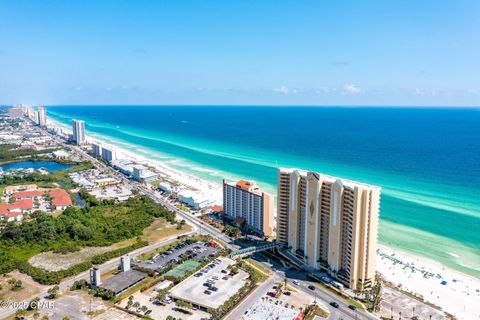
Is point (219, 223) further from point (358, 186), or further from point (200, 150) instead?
point (200, 150)

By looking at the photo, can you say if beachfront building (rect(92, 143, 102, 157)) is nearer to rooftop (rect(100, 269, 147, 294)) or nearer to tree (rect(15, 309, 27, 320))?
rooftop (rect(100, 269, 147, 294))

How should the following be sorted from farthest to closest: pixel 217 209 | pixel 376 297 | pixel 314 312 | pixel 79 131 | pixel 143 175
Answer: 1. pixel 79 131
2. pixel 143 175
3. pixel 217 209
4. pixel 376 297
5. pixel 314 312

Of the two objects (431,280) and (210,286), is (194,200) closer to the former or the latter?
(210,286)

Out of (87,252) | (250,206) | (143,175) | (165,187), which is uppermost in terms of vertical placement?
(250,206)

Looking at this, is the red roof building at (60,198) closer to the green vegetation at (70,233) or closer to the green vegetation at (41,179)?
the green vegetation at (70,233)

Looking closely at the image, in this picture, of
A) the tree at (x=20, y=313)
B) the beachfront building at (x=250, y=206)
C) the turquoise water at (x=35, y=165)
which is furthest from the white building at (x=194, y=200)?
the turquoise water at (x=35, y=165)

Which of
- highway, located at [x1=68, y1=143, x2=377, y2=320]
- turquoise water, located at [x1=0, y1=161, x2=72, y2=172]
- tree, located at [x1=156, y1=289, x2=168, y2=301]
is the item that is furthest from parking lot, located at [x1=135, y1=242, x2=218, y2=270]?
turquoise water, located at [x1=0, y1=161, x2=72, y2=172]

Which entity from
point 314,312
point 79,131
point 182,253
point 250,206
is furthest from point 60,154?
point 314,312
